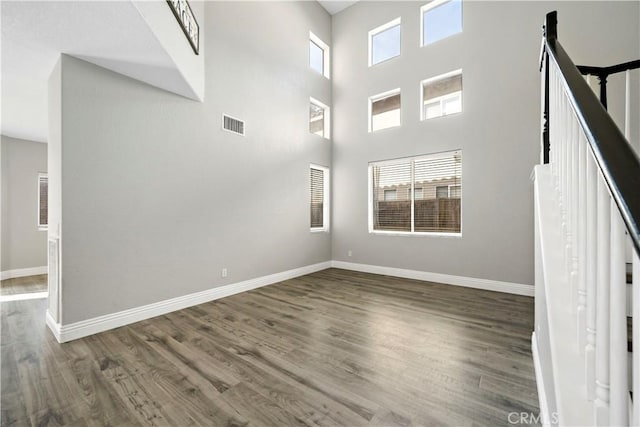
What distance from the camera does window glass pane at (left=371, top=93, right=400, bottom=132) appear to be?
5.26 metres

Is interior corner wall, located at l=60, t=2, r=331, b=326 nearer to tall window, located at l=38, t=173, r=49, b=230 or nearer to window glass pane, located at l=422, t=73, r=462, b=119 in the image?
window glass pane, located at l=422, t=73, r=462, b=119

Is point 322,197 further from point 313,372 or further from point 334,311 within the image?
point 313,372

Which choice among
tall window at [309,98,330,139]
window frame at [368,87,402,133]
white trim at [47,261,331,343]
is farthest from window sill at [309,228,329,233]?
window frame at [368,87,402,133]

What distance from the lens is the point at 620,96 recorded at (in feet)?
10.7

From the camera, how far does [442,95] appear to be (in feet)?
15.5

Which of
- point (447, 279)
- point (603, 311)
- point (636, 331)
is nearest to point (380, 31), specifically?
point (447, 279)

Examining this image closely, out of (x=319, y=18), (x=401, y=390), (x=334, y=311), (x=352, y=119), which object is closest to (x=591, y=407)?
(x=401, y=390)

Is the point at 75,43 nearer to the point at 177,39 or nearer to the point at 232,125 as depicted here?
the point at 177,39

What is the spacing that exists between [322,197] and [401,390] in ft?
14.6

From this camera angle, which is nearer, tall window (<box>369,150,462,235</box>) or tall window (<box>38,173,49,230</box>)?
tall window (<box>369,150,462,235</box>)

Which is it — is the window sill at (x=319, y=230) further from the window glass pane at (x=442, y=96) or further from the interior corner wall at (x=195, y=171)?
the window glass pane at (x=442, y=96)

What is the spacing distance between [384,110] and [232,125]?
10.2 ft

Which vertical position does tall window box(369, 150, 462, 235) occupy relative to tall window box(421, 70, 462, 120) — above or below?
below

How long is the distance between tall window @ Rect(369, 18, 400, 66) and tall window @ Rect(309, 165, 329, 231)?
248cm
